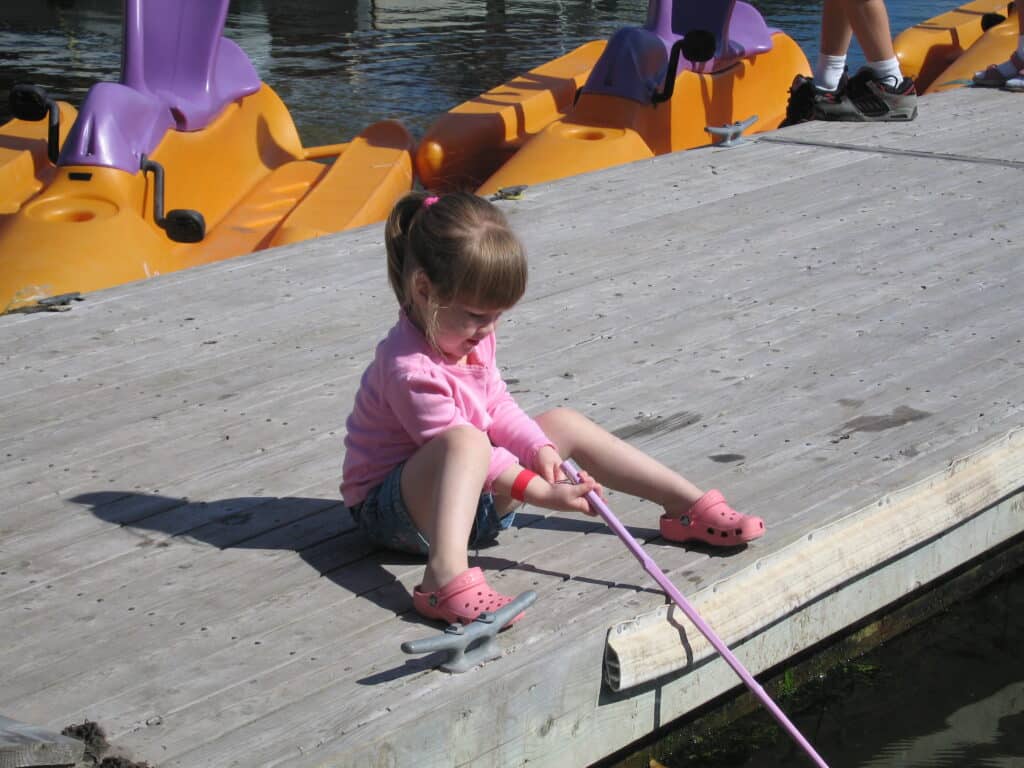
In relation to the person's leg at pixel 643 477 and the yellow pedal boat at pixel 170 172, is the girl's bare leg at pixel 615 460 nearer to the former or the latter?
the person's leg at pixel 643 477

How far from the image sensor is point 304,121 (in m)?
11.0

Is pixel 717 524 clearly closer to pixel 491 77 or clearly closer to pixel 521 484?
pixel 521 484

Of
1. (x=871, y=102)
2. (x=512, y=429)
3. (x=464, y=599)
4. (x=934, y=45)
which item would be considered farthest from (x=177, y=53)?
(x=934, y=45)

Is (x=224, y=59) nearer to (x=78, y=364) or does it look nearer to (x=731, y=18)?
(x=731, y=18)

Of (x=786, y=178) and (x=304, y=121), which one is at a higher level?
(x=786, y=178)

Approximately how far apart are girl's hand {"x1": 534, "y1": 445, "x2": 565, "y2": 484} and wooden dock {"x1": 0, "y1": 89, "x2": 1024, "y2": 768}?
181 mm

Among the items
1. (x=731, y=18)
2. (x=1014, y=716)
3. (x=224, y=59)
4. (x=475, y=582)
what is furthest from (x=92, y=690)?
(x=731, y=18)

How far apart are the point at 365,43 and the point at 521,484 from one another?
12.7m

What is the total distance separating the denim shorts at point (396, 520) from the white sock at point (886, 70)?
4482 mm

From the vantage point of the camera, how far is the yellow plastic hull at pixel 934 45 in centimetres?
948

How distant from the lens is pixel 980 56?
8.87m

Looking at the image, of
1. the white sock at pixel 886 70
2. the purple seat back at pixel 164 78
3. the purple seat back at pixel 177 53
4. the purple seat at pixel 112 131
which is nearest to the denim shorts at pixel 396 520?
the purple seat at pixel 112 131

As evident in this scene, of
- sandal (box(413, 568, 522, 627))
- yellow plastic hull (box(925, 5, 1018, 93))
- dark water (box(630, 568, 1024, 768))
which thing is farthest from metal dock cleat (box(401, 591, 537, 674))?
yellow plastic hull (box(925, 5, 1018, 93))

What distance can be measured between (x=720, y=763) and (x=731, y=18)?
229 inches
